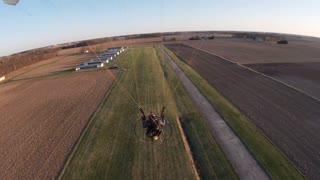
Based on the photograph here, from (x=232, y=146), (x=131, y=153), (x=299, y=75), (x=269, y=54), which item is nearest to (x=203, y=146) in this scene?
(x=232, y=146)

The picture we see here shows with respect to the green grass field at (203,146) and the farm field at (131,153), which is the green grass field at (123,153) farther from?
the green grass field at (203,146)

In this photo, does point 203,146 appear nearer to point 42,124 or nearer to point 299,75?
point 42,124

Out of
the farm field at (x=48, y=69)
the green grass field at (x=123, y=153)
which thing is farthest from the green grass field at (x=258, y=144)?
the farm field at (x=48, y=69)

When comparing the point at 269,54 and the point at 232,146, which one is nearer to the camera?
the point at 232,146

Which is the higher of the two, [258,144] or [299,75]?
[299,75]

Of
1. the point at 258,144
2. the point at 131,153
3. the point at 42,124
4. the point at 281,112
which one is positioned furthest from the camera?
the point at 42,124

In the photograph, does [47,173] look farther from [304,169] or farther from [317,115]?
[317,115]

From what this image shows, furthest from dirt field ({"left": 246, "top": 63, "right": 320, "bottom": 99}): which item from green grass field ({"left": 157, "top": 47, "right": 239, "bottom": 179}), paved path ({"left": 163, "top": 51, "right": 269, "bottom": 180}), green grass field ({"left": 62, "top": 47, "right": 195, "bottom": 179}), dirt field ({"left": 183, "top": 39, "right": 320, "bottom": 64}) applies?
green grass field ({"left": 62, "top": 47, "right": 195, "bottom": 179})
